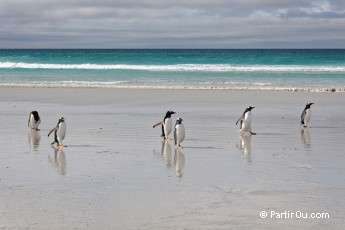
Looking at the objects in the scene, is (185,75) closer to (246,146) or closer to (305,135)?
(305,135)

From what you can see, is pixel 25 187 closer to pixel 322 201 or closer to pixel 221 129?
pixel 322 201

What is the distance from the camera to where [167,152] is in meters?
10.7

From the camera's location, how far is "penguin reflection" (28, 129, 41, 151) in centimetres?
1136

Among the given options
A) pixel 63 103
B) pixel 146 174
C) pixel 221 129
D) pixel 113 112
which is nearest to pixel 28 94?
pixel 63 103

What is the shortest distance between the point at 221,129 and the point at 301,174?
491cm

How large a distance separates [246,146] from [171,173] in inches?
109

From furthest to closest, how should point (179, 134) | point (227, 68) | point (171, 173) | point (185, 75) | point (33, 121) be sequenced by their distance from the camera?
1. point (227, 68)
2. point (185, 75)
3. point (33, 121)
4. point (179, 134)
5. point (171, 173)

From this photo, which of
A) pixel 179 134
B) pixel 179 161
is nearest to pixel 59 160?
pixel 179 161

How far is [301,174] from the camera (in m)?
8.76

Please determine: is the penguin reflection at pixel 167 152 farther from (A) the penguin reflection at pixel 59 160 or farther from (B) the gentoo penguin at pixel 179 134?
(A) the penguin reflection at pixel 59 160

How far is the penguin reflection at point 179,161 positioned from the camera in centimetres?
897

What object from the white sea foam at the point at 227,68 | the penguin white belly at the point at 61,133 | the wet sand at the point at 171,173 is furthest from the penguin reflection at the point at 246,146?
the white sea foam at the point at 227,68

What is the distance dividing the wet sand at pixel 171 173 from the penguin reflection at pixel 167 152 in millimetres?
15

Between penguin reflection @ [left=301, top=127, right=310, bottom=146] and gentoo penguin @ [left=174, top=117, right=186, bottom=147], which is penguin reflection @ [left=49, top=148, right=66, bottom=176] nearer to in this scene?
gentoo penguin @ [left=174, top=117, right=186, bottom=147]
